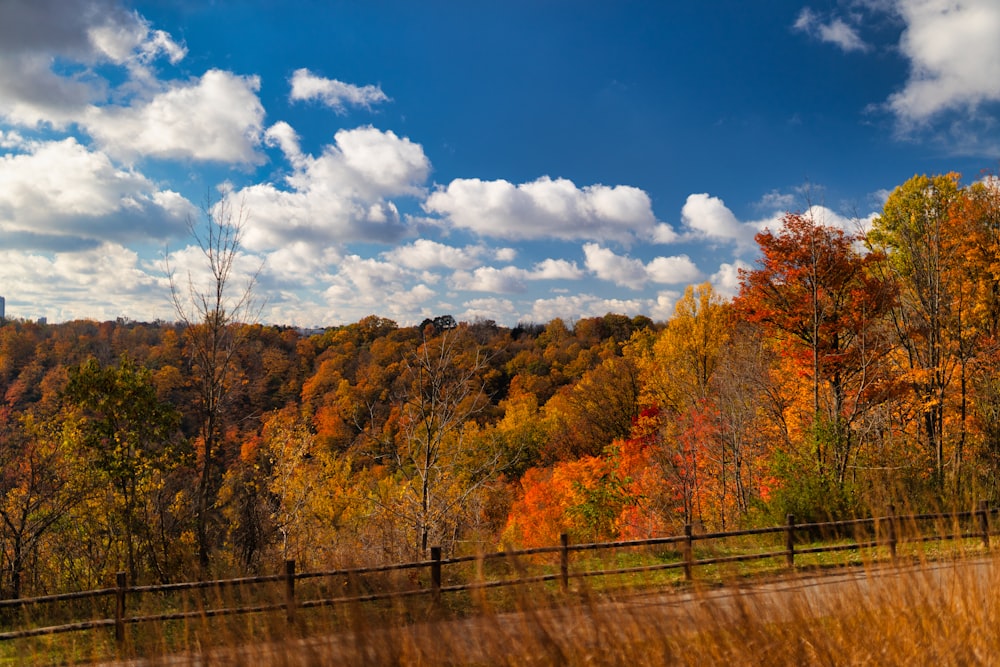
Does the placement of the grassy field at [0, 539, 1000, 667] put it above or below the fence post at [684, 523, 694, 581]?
above

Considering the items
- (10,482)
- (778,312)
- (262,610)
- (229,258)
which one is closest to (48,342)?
(10,482)

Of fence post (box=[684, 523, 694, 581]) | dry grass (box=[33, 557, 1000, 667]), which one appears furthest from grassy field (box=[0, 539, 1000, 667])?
fence post (box=[684, 523, 694, 581])

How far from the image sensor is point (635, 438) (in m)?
28.8

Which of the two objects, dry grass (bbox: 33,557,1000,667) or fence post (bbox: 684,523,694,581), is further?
fence post (bbox: 684,523,694,581)

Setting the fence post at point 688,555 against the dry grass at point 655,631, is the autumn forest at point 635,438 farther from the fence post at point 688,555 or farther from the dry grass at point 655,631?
the fence post at point 688,555

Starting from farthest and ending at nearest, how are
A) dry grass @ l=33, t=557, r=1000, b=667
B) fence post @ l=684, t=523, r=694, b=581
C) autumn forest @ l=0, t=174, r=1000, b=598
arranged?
1. autumn forest @ l=0, t=174, r=1000, b=598
2. fence post @ l=684, t=523, r=694, b=581
3. dry grass @ l=33, t=557, r=1000, b=667

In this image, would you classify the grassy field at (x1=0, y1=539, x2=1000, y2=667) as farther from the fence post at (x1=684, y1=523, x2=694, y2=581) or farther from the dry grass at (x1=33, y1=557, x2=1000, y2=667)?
the fence post at (x1=684, y1=523, x2=694, y2=581)

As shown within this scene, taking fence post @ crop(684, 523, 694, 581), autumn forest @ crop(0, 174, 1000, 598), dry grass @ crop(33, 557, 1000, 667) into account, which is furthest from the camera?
autumn forest @ crop(0, 174, 1000, 598)

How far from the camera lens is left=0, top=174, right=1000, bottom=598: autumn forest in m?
11.9

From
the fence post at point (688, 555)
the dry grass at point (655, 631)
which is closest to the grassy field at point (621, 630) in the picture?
the dry grass at point (655, 631)

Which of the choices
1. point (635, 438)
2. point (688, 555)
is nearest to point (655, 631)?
point (688, 555)

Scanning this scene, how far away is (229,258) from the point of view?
12.7m

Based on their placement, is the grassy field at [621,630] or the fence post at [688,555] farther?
the fence post at [688,555]

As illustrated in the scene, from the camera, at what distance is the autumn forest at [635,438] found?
11867 millimetres
